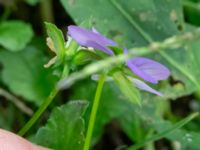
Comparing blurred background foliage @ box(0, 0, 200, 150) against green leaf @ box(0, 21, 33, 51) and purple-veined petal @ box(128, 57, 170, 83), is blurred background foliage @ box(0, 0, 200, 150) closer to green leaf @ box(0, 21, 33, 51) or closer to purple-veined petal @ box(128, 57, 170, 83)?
green leaf @ box(0, 21, 33, 51)

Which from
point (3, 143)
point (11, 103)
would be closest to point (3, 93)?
point (11, 103)

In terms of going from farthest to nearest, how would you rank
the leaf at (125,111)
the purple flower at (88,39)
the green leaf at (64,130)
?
the leaf at (125,111) → the green leaf at (64,130) → the purple flower at (88,39)

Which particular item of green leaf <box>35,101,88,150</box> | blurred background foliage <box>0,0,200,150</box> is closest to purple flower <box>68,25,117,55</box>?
green leaf <box>35,101,88,150</box>

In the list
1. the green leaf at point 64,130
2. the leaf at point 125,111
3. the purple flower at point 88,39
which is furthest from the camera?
the leaf at point 125,111

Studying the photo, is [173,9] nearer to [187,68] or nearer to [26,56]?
[187,68]

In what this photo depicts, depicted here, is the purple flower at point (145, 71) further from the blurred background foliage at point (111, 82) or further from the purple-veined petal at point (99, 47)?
the blurred background foliage at point (111, 82)

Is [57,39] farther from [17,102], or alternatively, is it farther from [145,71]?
[17,102]

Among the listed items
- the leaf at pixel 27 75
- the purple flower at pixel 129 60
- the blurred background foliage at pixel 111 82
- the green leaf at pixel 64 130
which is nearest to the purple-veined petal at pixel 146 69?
the purple flower at pixel 129 60

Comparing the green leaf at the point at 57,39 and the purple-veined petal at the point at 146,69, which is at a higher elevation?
the green leaf at the point at 57,39
